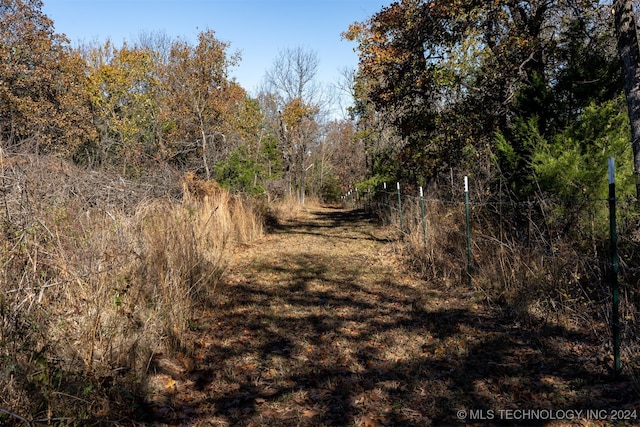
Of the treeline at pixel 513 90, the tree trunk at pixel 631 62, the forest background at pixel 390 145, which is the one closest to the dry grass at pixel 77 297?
the forest background at pixel 390 145

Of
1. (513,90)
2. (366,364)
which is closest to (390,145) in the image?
(513,90)

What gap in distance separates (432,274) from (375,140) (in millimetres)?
→ 14416

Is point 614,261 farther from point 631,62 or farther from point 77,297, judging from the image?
point 77,297

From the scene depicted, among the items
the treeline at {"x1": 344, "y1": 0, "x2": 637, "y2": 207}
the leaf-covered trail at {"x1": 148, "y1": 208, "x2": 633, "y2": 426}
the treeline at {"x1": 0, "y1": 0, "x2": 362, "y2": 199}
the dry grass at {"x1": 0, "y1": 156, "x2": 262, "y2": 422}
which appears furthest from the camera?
the treeline at {"x1": 0, "y1": 0, "x2": 362, "y2": 199}

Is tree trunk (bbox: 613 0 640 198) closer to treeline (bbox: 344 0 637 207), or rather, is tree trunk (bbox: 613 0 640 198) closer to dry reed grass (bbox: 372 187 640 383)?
treeline (bbox: 344 0 637 207)

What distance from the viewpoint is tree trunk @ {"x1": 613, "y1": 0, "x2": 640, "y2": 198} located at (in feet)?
17.8

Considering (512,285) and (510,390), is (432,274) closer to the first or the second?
(512,285)

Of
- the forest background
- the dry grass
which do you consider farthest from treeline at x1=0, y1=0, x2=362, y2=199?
the dry grass

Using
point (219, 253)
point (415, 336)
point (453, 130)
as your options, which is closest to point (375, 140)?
point (453, 130)

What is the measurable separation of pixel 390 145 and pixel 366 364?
15992 millimetres

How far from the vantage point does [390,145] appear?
63.8 ft

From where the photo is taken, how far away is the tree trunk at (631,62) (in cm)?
542

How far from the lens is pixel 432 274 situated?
7.49 metres

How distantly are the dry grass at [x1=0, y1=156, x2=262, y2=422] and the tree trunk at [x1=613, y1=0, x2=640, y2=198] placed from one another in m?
5.77
